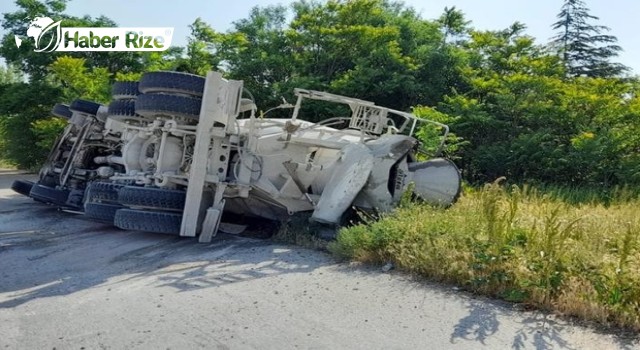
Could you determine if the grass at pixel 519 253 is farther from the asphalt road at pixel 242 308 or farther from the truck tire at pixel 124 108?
the truck tire at pixel 124 108

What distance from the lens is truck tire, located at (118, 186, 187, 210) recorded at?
21.6 feet

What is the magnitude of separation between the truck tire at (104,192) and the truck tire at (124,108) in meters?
1.07

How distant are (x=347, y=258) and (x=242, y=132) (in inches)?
94.9

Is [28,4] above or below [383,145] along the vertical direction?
above

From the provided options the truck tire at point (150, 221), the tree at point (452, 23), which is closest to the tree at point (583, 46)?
the tree at point (452, 23)

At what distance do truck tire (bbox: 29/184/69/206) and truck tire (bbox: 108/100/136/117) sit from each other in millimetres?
1967

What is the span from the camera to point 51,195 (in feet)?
29.6

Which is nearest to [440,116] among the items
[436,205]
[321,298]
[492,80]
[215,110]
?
[492,80]

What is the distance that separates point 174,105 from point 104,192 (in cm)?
163

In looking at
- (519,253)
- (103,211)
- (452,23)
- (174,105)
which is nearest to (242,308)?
(519,253)

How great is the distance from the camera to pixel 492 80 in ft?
47.4

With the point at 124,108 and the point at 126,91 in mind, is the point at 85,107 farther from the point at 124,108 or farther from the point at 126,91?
the point at 124,108

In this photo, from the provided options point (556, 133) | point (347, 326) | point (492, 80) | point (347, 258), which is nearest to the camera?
point (347, 326)

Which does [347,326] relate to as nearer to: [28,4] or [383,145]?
[383,145]
